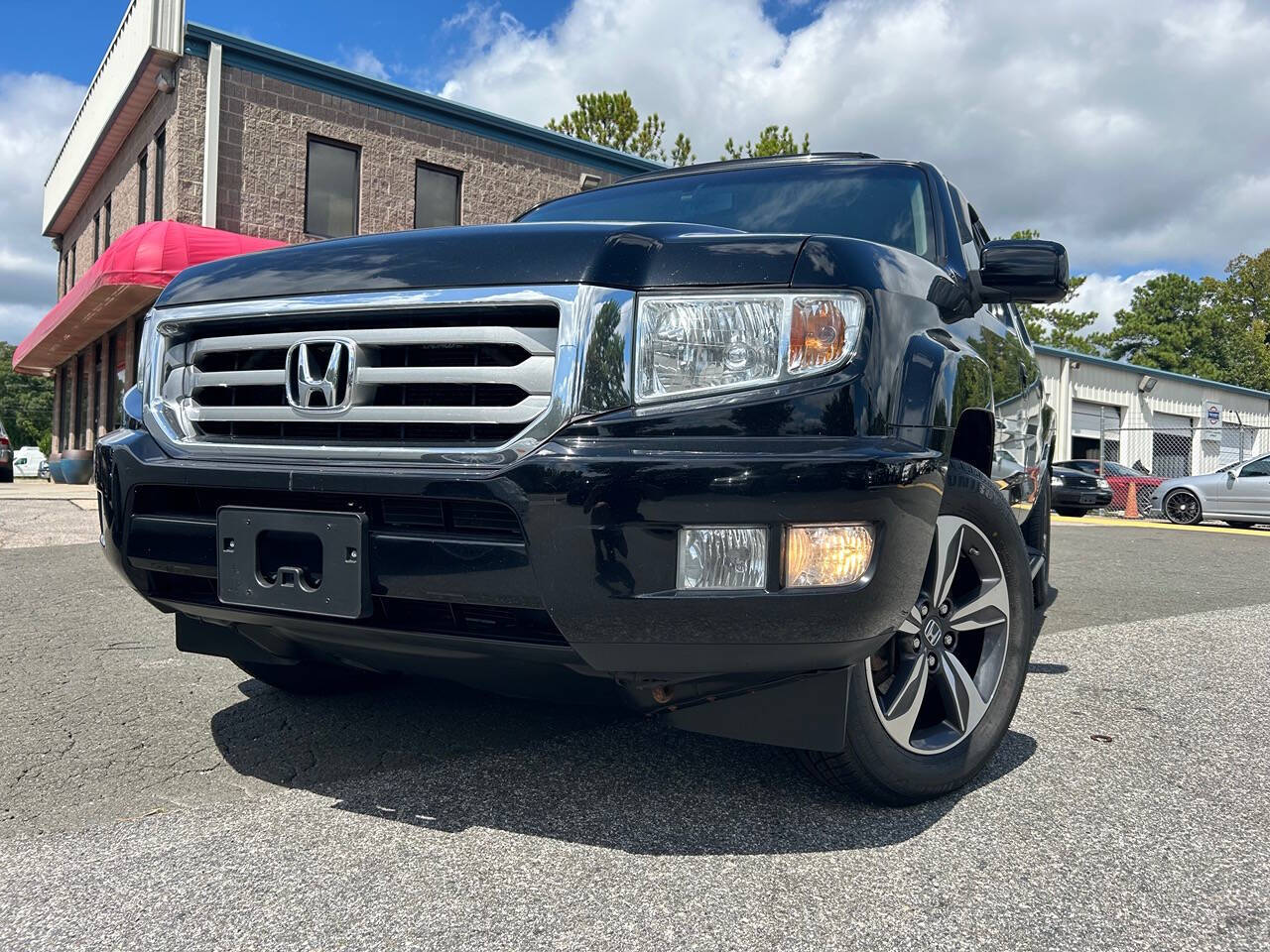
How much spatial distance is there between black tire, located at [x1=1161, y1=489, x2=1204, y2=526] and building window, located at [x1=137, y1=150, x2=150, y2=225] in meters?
18.1

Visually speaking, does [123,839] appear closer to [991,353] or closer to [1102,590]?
[991,353]

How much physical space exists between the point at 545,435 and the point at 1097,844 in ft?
4.86

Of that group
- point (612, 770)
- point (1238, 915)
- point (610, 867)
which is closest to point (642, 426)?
point (610, 867)

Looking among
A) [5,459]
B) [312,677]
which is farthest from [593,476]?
[5,459]

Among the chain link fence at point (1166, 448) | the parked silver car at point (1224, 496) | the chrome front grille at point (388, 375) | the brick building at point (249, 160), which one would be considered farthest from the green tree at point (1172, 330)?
the chrome front grille at point (388, 375)

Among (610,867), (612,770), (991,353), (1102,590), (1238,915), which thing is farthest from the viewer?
(1102,590)

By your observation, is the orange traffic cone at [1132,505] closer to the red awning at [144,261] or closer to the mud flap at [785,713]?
the red awning at [144,261]

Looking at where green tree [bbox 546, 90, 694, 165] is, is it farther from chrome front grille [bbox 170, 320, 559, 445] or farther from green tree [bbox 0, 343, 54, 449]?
green tree [bbox 0, 343, 54, 449]

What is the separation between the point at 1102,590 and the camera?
6.39 metres

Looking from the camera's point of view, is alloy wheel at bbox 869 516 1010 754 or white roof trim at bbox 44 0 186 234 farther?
white roof trim at bbox 44 0 186 234

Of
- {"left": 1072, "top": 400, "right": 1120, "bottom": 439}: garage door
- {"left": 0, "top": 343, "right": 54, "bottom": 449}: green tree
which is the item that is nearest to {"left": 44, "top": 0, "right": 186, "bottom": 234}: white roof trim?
{"left": 1072, "top": 400, "right": 1120, "bottom": 439}: garage door

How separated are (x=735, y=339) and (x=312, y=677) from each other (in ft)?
6.22

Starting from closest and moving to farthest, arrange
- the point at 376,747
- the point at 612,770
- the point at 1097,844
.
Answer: the point at 1097,844 → the point at 612,770 → the point at 376,747

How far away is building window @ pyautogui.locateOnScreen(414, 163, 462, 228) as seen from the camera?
1658 cm
